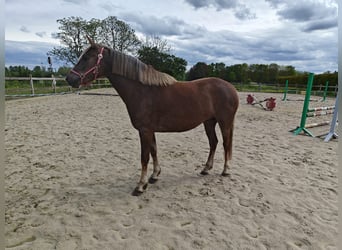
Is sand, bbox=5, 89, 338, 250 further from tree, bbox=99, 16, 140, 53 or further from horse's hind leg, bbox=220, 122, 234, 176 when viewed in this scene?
tree, bbox=99, 16, 140, 53

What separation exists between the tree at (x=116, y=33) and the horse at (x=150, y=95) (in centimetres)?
2300

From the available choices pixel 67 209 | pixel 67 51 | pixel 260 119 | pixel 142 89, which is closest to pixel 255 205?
pixel 142 89

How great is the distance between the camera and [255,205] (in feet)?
7.91

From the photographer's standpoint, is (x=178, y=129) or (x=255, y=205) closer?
(x=255, y=205)

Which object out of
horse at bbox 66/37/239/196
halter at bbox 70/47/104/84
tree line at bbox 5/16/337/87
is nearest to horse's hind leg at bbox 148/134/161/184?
horse at bbox 66/37/239/196

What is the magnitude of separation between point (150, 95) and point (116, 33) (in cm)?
2454

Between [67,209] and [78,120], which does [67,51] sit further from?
[67,209]

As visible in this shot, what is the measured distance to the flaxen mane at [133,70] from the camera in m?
2.53

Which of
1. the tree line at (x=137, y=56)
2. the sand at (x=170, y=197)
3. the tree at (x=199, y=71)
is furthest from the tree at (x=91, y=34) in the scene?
the sand at (x=170, y=197)

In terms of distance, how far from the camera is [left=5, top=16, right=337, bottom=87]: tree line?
23406mm

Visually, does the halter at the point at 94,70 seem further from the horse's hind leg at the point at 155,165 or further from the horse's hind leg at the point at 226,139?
the horse's hind leg at the point at 226,139

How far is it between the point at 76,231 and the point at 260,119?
6.72m

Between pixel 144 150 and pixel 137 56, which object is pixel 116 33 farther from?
pixel 144 150

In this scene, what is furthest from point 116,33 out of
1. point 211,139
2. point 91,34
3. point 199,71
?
point 211,139
